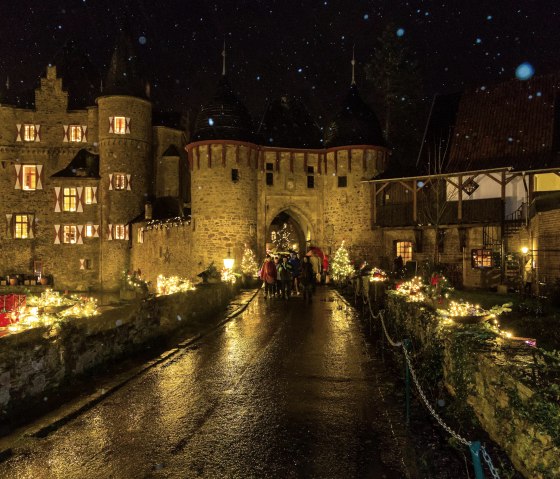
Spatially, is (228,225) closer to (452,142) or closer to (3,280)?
(452,142)

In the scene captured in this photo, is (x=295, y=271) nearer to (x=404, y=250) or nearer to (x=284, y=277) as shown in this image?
(x=284, y=277)

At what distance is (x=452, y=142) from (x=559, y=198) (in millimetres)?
12585

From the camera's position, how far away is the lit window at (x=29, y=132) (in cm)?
4262

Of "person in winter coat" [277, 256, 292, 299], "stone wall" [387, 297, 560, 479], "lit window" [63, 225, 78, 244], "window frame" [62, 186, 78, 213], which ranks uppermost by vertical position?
"window frame" [62, 186, 78, 213]

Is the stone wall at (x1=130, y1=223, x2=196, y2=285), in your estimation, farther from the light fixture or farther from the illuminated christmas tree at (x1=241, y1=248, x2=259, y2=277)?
the light fixture

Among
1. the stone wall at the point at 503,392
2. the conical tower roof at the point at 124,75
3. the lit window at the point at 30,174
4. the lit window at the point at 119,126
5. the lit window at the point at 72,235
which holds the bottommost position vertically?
the stone wall at the point at 503,392

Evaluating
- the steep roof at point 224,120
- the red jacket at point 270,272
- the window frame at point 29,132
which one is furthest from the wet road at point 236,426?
the window frame at point 29,132

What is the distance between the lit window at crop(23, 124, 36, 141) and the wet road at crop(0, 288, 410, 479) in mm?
39300

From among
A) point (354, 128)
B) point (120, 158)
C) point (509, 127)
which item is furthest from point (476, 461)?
point (120, 158)

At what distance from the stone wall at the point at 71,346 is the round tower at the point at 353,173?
22.4m

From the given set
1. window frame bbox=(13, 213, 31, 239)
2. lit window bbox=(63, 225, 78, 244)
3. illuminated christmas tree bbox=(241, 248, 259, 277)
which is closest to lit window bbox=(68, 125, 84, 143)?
lit window bbox=(63, 225, 78, 244)

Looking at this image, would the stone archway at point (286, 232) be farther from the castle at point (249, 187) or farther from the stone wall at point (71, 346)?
the stone wall at point (71, 346)

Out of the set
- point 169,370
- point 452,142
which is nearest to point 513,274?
point 452,142

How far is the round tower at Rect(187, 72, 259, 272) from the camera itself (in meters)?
31.6
